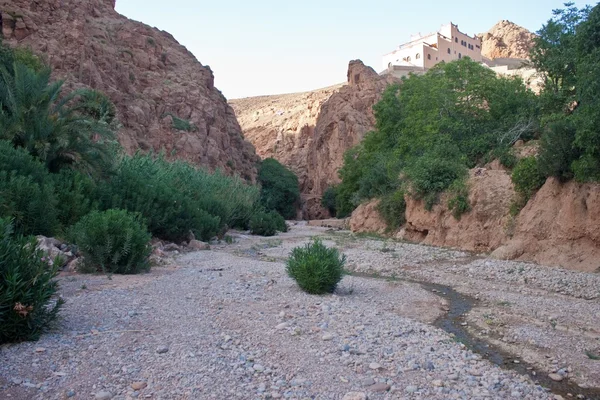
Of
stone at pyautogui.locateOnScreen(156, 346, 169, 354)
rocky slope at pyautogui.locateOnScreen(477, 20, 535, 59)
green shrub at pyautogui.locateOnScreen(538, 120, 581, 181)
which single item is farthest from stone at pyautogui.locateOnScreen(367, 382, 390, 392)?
rocky slope at pyautogui.locateOnScreen(477, 20, 535, 59)

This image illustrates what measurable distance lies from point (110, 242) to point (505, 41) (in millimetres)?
95788

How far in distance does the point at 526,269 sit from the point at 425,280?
2.51m

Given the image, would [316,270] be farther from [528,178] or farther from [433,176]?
[433,176]

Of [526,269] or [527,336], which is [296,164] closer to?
[526,269]

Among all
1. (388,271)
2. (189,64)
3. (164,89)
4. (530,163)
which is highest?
(189,64)

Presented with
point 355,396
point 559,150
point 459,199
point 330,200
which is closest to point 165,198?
point 459,199

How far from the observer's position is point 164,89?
46.0 meters

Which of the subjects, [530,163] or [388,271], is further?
[530,163]

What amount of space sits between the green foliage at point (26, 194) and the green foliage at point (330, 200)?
44.3m

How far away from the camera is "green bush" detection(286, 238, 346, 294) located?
29.1 ft

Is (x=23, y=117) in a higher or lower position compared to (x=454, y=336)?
higher

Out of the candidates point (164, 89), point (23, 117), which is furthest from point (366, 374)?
point (164, 89)

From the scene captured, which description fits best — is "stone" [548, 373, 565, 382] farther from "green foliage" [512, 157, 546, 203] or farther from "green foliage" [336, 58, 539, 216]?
"green foliage" [336, 58, 539, 216]

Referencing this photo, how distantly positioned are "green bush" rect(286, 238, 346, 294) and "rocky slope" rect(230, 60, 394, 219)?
4820 centimetres
